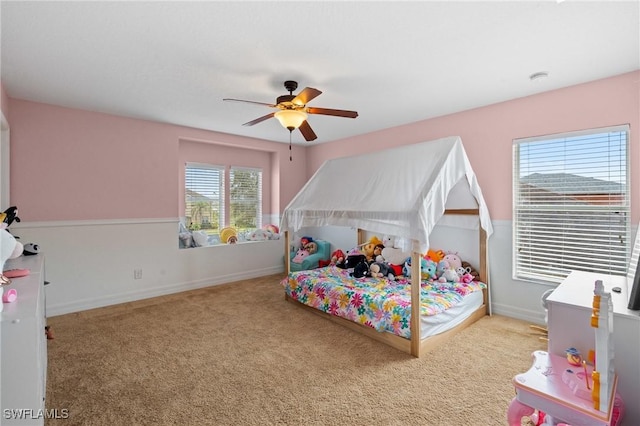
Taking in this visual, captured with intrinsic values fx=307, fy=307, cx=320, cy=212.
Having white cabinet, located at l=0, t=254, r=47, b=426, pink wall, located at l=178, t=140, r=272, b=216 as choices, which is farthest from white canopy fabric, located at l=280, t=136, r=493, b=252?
white cabinet, located at l=0, t=254, r=47, b=426

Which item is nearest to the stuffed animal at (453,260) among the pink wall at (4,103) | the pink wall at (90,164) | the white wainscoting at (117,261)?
the white wainscoting at (117,261)

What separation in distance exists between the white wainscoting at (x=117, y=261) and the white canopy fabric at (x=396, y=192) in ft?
5.41

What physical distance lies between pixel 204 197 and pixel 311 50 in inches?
141

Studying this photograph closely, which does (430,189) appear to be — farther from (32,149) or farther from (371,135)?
(32,149)

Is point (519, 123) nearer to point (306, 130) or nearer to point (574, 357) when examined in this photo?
point (306, 130)

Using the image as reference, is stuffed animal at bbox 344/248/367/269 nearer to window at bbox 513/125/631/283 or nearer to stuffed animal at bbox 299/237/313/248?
stuffed animal at bbox 299/237/313/248

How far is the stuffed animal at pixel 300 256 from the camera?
5316mm

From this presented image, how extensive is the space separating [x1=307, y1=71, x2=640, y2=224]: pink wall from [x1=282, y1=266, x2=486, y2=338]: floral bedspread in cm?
126

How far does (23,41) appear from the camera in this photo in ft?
7.06

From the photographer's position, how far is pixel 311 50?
229 cm

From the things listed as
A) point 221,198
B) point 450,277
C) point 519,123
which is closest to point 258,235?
point 221,198

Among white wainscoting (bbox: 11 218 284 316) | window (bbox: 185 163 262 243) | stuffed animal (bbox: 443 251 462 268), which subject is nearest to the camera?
white wainscoting (bbox: 11 218 284 316)

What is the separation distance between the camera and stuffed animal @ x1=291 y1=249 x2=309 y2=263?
5316mm

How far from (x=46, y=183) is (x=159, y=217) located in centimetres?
125
